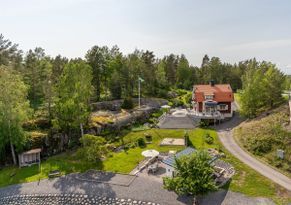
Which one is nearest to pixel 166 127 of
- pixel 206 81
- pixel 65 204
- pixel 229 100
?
pixel 229 100

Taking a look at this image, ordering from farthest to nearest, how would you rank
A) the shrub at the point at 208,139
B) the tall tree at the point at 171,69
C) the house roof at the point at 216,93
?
the tall tree at the point at 171,69
the house roof at the point at 216,93
the shrub at the point at 208,139

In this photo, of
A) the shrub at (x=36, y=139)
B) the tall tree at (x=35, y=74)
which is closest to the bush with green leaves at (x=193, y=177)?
the shrub at (x=36, y=139)

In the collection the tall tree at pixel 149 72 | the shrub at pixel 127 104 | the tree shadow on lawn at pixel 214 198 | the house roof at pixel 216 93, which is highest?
the tall tree at pixel 149 72

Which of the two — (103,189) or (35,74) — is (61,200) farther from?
(35,74)

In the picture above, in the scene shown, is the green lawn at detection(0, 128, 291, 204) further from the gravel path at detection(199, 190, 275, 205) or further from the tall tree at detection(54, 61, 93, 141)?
the tall tree at detection(54, 61, 93, 141)

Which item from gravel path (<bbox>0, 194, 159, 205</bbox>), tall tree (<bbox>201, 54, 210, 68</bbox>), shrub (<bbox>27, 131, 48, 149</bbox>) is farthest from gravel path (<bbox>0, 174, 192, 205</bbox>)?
tall tree (<bbox>201, 54, 210, 68</bbox>)

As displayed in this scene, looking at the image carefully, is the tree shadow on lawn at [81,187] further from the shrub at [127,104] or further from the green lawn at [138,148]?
the shrub at [127,104]

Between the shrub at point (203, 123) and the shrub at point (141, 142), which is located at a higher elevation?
the shrub at point (203, 123)
